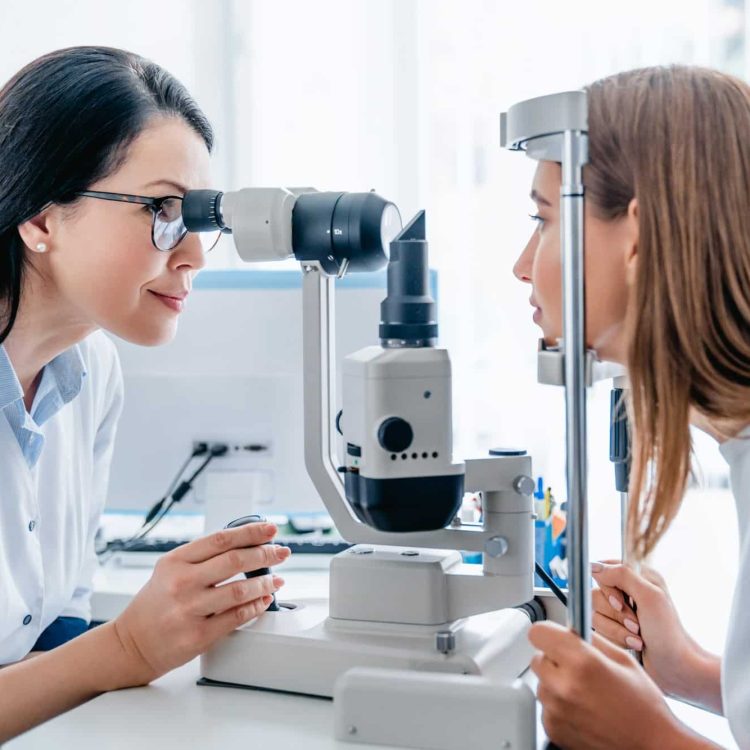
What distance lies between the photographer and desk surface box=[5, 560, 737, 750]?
801 mm

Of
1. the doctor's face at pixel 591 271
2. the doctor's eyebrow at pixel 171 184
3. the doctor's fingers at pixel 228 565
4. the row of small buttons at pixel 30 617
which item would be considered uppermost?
the doctor's eyebrow at pixel 171 184

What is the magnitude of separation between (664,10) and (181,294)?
1.68 metres

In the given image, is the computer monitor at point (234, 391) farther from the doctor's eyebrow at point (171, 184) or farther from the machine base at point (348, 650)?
the machine base at point (348, 650)

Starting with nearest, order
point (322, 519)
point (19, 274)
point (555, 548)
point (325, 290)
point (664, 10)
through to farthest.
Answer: point (325, 290), point (19, 274), point (555, 548), point (322, 519), point (664, 10)

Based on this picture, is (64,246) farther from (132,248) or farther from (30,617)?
(30,617)

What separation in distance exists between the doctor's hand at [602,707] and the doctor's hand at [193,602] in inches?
13.3

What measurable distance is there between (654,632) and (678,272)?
1.39 ft

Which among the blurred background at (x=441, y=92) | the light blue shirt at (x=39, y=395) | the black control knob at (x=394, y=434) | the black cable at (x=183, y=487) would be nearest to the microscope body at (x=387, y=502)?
the black control knob at (x=394, y=434)

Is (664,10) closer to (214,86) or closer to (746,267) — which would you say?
(214,86)

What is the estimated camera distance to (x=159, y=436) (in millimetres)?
1512

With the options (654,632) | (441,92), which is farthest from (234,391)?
(441,92)

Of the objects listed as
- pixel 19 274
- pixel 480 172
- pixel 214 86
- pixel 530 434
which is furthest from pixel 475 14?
pixel 19 274

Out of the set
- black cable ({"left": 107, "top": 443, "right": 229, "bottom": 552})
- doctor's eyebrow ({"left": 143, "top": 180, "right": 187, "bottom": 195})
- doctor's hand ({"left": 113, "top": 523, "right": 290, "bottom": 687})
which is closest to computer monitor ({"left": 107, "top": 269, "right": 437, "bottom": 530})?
black cable ({"left": 107, "top": 443, "right": 229, "bottom": 552})

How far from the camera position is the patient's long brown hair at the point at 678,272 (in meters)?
0.84
